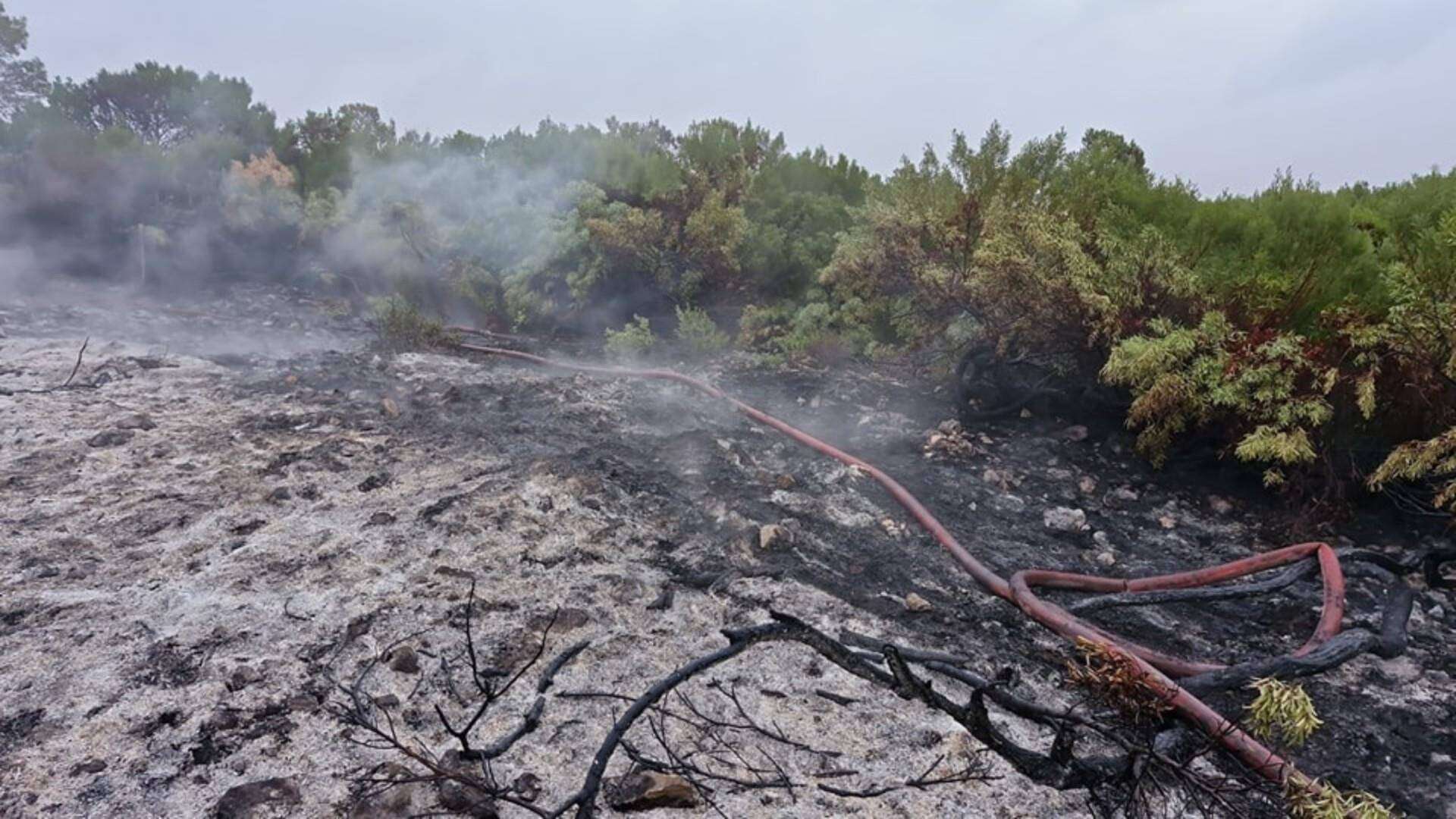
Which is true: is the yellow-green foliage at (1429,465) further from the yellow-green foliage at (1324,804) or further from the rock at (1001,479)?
the yellow-green foliage at (1324,804)

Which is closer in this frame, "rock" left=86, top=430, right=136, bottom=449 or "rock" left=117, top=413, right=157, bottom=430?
"rock" left=86, top=430, right=136, bottom=449

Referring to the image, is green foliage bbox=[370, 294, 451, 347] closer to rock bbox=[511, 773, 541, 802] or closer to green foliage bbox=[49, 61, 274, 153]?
rock bbox=[511, 773, 541, 802]

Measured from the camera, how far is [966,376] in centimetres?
502

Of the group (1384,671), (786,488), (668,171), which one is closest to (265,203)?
(668,171)

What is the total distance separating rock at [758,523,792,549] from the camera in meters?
3.07

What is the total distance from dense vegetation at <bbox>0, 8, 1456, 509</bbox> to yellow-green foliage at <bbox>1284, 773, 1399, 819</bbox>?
7.71 feet

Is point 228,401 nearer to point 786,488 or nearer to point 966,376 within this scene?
point 786,488

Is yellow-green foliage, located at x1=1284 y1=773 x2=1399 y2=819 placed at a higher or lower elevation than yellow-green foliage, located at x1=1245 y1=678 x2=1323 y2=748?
lower

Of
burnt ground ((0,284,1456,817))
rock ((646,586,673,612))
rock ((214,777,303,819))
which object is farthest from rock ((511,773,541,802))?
rock ((646,586,673,612))

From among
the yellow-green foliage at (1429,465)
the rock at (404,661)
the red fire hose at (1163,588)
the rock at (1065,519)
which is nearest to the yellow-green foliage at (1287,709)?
the red fire hose at (1163,588)

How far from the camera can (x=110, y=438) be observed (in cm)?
378

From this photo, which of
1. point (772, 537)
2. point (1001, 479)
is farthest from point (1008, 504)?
point (772, 537)

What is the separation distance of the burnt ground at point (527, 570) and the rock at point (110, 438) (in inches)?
1.0

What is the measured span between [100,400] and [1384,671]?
260 inches
